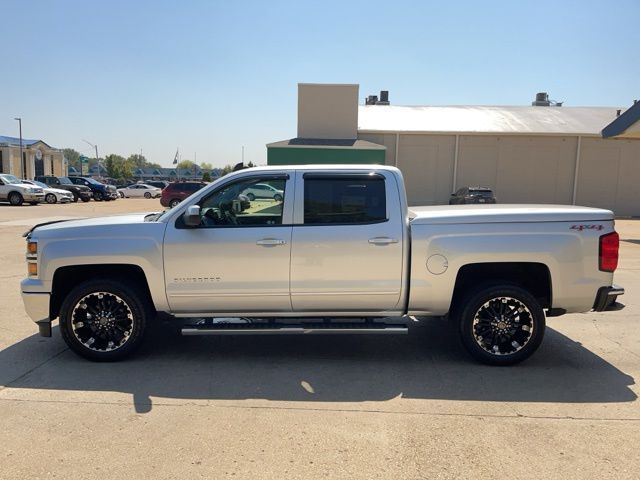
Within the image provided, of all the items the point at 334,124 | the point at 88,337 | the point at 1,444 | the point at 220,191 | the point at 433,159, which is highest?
the point at 334,124

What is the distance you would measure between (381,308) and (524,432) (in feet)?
5.68

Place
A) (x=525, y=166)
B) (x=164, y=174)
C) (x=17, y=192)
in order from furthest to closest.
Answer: (x=164, y=174), (x=525, y=166), (x=17, y=192)

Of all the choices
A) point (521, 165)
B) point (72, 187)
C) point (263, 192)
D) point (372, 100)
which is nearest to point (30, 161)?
point (72, 187)

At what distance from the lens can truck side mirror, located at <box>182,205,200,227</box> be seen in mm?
4591

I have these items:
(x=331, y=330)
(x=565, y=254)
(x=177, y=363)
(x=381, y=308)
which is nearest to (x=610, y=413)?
(x=565, y=254)

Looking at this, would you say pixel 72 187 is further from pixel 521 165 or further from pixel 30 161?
pixel 30 161

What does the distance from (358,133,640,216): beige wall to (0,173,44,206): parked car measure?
19388 millimetres

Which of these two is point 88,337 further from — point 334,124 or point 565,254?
point 334,124

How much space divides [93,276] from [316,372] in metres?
2.46

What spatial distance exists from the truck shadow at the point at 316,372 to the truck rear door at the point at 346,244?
62 centimetres

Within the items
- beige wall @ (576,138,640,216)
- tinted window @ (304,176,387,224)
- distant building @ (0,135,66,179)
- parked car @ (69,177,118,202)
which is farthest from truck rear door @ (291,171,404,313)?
distant building @ (0,135,66,179)

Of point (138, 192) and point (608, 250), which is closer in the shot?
point (608, 250)

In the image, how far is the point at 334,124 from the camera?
28875 mm

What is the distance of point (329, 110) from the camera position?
94.8 ft
